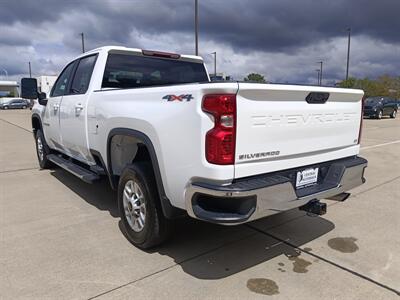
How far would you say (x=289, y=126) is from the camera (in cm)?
306

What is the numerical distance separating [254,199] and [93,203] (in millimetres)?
3066

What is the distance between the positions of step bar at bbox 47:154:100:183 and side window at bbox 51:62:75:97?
1.06 metres

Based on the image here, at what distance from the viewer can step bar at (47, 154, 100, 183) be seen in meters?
4.51

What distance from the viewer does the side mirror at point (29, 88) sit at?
251 inches

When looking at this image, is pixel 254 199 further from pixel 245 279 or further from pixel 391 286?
pixel 391 286

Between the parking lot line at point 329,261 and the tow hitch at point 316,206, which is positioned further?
the tow hitch at point 316,206

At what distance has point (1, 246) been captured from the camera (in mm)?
3719

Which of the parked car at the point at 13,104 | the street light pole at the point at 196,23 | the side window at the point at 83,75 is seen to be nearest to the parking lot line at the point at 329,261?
the side window at the point at 83,75

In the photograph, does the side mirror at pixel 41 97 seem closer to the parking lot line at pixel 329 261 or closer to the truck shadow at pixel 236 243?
the truck shadow at pixel 236 243

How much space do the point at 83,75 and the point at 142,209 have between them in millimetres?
2401

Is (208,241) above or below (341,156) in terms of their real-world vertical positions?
below

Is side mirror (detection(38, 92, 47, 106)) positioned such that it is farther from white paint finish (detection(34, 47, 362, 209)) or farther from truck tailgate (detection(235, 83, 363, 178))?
truck tailgate (detection(235, 83, 363, 178))

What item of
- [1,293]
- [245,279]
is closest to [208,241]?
[245,279]

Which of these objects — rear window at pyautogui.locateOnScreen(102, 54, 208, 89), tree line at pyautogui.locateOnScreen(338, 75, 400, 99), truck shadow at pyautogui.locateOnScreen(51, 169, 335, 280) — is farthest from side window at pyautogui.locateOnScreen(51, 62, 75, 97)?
tree line at pyautogui.locateOnScreen(338, 75, 400, 99)
